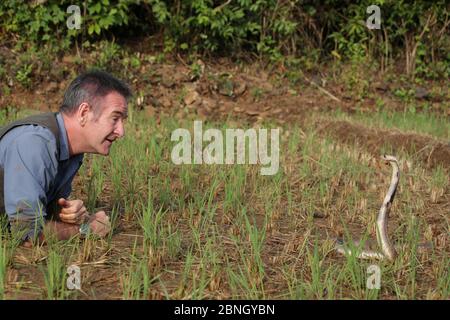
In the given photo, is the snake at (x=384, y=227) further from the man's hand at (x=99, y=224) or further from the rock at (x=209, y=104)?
the rock at (x=209, y=104)

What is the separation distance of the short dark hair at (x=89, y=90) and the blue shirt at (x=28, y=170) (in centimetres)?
21

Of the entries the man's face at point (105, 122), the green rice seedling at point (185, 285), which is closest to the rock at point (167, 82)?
the man's face at point (105, 122)

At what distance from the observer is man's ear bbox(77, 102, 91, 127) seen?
126 inches

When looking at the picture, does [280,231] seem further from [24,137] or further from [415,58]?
[415,58]

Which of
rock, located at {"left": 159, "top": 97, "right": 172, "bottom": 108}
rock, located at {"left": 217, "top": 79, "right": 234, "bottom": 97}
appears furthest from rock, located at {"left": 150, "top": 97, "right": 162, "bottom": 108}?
rock, located at {"left": 217, "top": 79, "right": 234, "bottom": 97}

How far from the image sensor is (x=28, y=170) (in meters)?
2.98

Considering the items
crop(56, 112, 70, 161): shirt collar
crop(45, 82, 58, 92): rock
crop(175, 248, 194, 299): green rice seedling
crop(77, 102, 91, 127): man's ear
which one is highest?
crop(77, 102, 91, 127): man's ear

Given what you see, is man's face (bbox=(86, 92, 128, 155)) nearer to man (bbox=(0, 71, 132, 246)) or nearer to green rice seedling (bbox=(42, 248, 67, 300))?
man (bbox=(0, 71, 132, 246))

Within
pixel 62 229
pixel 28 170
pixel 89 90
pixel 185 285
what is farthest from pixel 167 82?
pixel 185 285

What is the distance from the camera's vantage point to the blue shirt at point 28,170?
2.98 m

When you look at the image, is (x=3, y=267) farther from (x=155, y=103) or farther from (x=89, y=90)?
(x=155, y=103)

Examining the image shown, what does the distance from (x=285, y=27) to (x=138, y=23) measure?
79.5 inches

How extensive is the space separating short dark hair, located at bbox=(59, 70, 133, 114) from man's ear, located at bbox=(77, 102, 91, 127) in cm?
2
